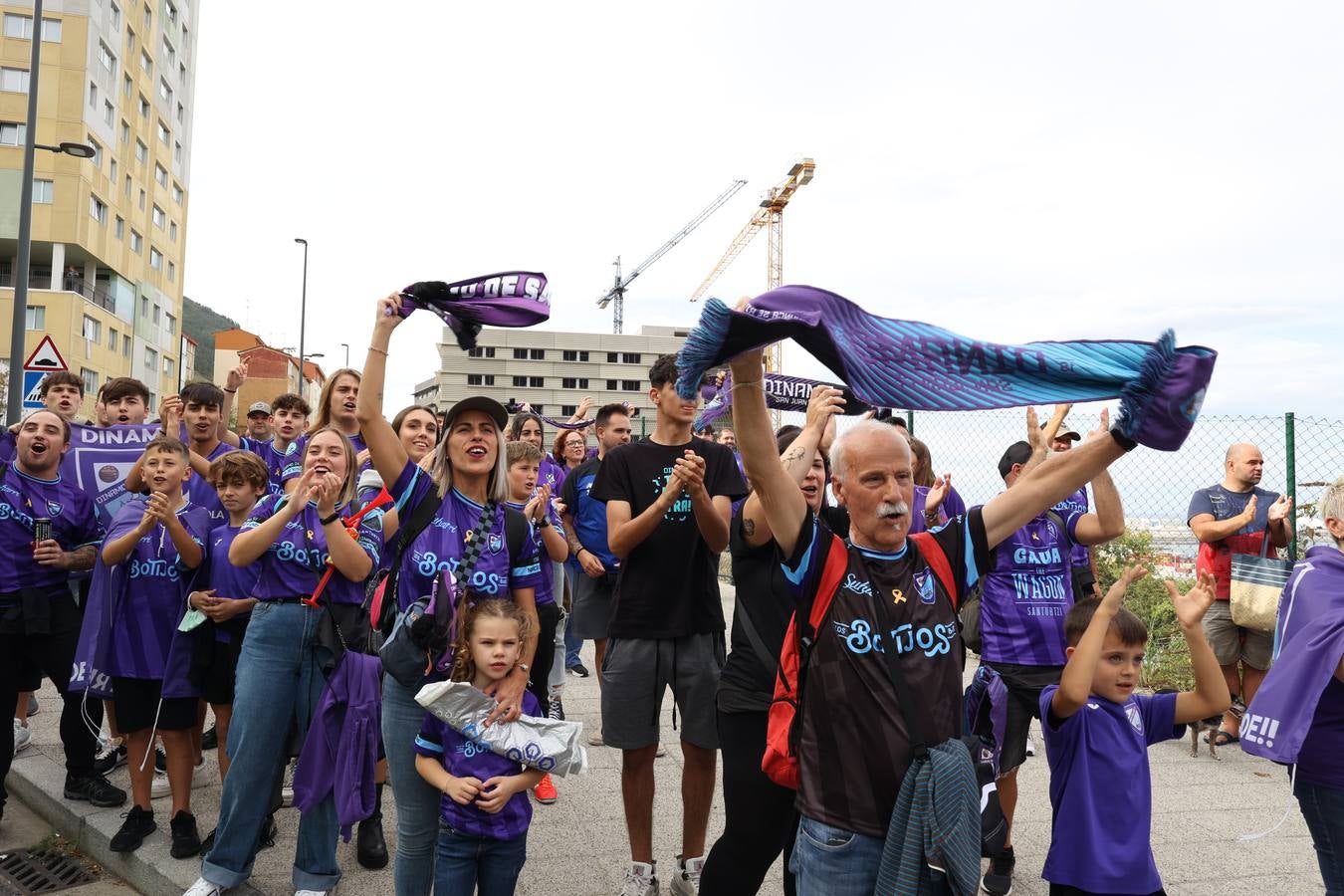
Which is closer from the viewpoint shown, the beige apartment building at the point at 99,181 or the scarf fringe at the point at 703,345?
the scarf fringe at the point at 703,345

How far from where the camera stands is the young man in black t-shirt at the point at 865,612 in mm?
2330

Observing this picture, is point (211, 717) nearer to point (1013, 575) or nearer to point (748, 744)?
point (748, 744)

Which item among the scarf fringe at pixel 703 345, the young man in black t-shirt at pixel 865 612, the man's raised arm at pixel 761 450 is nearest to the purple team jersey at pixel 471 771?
the young man in black t-shirt at pixel 865 612

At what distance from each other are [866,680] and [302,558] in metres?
2.62

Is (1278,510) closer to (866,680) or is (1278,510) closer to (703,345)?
(866,680)

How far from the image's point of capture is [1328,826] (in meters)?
2.94

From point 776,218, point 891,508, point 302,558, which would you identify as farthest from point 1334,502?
point 776,218

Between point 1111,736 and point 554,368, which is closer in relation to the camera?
point 1111,736

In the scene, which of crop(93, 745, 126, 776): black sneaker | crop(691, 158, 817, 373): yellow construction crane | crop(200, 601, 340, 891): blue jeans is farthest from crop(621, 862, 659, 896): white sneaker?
crop(691, 158, 817, 373): yellow construction crane

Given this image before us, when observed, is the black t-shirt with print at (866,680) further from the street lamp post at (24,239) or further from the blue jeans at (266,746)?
the street lamp post at (24,239)

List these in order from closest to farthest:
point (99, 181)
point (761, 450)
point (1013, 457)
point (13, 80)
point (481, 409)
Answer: point (761, 450) → point (481, 409) → point (1013, 457) → point (13, 80) → point (99, 181)

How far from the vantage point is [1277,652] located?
10.0ft

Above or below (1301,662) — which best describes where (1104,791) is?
below

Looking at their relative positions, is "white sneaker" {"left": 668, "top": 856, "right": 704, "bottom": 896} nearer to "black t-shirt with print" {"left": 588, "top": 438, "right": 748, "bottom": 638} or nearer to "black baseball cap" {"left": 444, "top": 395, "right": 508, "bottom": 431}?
"black t-shirt with print" {"left": 588, "top": 438, "right": 748, "bottom": 638}
